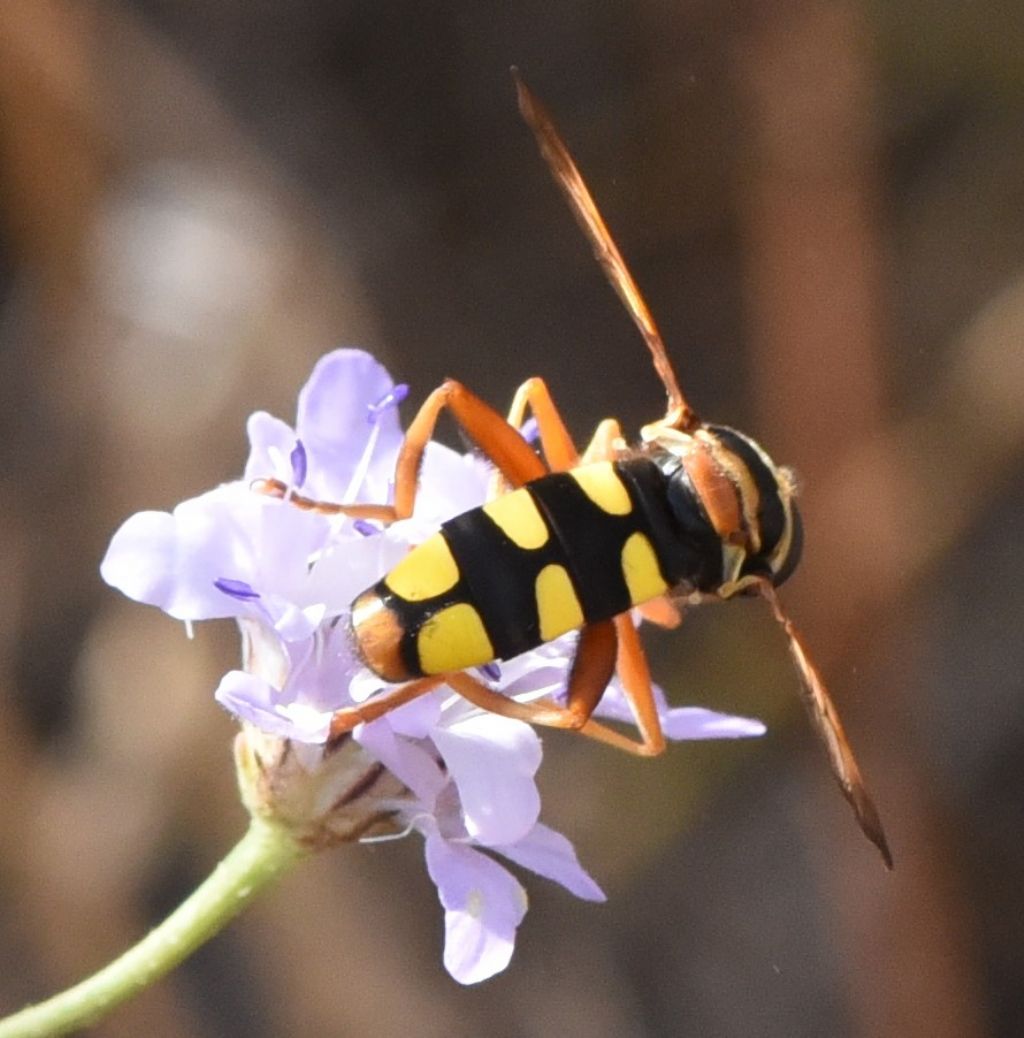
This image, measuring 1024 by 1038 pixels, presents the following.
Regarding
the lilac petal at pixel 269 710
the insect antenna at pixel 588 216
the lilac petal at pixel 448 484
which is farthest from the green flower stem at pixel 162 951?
the insect antenna at pixel 588 216

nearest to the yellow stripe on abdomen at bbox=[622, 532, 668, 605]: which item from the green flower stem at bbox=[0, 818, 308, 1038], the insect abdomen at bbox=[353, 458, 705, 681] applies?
the insect abdomen at bbox=[353, 458, 705, 681]

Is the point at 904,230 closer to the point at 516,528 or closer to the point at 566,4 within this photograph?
the point at 566,4

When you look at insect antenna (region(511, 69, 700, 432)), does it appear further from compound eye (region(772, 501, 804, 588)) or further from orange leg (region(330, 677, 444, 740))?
orange leg (region(330, 677, 444, 740))

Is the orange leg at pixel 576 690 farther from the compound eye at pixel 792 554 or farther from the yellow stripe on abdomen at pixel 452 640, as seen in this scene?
the compound eye at pixel 792 554

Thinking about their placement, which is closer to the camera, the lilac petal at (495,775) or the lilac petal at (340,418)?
the lilac petal at (495,775)

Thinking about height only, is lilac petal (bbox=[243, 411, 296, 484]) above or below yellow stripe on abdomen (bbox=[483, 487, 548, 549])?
above

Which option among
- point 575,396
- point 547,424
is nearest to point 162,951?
point 547,424
